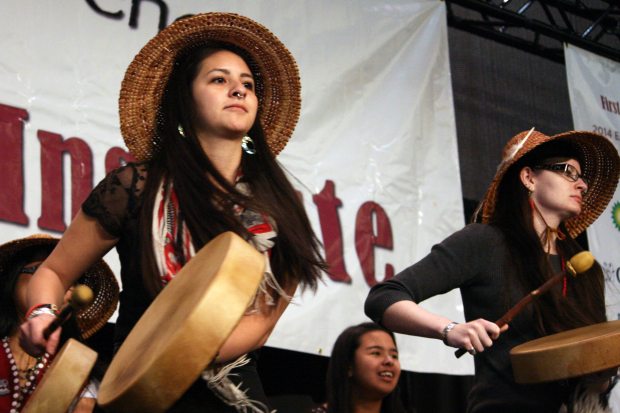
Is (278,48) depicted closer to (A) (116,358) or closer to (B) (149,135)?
(B) (149,135)

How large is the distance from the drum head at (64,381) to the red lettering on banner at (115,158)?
1794mm

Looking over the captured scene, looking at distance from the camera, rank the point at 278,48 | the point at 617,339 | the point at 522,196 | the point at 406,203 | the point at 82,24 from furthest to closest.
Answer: the point at 406,203 → the point at 82,24 → the point at 522,196 → the point at 278,48 → the point at 617,339

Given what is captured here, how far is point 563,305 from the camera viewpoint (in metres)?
2.72

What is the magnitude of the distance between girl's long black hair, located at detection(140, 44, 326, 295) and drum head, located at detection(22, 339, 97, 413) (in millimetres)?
224

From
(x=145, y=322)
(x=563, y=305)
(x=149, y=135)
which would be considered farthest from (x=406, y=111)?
(x=145, y=322)

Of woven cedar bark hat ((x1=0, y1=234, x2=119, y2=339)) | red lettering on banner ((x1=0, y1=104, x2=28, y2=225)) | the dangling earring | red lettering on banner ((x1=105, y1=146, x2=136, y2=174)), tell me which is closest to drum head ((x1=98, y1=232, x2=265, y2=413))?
the dangling earring

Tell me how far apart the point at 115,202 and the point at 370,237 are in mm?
2278

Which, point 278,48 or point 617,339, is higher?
point 278,48

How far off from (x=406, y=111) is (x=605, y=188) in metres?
1.45

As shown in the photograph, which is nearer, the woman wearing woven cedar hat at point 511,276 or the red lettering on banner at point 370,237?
the woman wearing woven cedar hat at point 511,276

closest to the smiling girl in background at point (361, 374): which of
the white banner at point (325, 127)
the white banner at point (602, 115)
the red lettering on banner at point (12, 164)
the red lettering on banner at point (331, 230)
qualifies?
the white banner at point (325, 127)

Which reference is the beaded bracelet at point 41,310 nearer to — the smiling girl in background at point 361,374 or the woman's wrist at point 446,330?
the woman's wrist at point 446,330

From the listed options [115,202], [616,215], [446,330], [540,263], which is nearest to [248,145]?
[115,202]

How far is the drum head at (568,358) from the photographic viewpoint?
2.33 m
